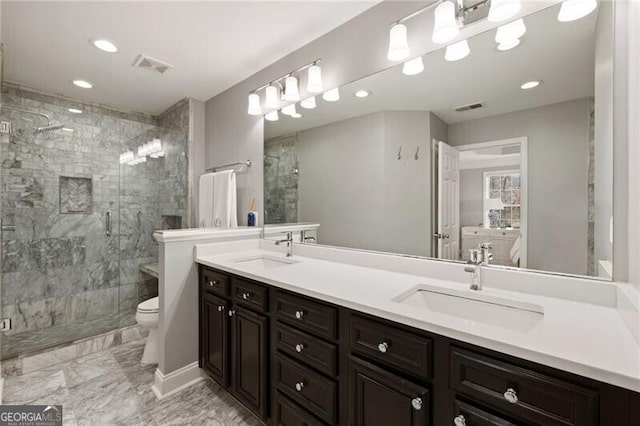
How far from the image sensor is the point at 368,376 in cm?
104

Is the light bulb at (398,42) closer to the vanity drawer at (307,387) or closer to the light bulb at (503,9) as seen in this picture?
the light bulb at (503,9)

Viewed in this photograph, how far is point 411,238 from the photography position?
1.56m

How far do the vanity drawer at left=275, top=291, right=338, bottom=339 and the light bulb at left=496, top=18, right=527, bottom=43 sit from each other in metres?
1.44

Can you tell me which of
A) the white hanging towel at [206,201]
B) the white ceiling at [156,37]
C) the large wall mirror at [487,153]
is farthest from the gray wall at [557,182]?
the white hanging towel at [206,201]

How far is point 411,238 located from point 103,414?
2166 mm

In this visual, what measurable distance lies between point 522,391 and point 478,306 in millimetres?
434

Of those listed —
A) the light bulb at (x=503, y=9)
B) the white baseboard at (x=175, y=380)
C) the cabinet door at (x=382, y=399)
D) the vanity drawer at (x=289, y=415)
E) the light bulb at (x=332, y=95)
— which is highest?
the light bulb at (x=503, y=9)

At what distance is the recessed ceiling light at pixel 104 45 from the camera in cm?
196

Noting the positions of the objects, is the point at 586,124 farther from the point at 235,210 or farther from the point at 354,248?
the point at 235,210

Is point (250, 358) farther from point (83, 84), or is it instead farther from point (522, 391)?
point (83, 84)

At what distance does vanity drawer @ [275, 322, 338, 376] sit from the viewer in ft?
3.82

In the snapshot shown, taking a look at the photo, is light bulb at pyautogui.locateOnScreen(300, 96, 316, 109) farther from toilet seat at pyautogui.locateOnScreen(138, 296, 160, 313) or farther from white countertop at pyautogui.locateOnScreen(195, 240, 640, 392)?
toilet seat at pyautogui.locateOnScreen(138, 296, 160, 313)

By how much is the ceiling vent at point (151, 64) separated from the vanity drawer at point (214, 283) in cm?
172

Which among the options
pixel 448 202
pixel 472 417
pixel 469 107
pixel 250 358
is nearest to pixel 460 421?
pixel 472 417
